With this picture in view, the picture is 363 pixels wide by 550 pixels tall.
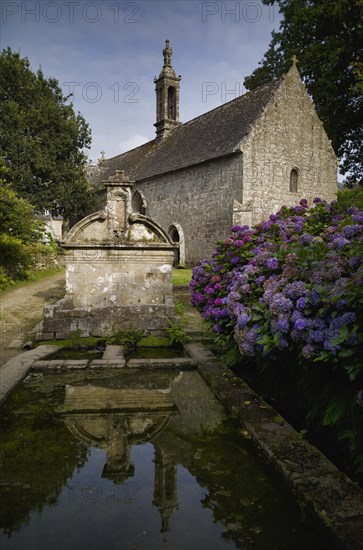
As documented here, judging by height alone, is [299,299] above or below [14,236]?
below

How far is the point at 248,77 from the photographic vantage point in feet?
77.0

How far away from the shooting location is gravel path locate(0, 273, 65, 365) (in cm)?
590

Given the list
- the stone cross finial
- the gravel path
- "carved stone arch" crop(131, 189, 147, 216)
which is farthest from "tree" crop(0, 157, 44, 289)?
the stone cross finial

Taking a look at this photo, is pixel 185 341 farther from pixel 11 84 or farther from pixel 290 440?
pixel 11 84

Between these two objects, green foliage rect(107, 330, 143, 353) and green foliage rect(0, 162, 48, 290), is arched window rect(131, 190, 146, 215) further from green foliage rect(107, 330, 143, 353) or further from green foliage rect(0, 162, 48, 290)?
green foliage rect(107, 330, 143, 353)

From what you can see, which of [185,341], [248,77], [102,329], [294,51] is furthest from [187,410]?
[248,77]

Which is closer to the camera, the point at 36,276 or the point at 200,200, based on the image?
the point at 36,276

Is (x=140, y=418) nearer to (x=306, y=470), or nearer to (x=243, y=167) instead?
(x=306, y=470)

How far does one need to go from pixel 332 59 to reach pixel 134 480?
20.0 m

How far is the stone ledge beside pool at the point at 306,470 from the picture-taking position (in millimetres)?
1924

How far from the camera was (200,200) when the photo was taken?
1952 centimetres

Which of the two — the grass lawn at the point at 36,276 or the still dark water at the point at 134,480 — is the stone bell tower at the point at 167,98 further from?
the still dark water at the point at 134,480

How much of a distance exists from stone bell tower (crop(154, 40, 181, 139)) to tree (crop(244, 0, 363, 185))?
7131 millimetres

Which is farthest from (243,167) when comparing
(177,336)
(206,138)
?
(177,336)
